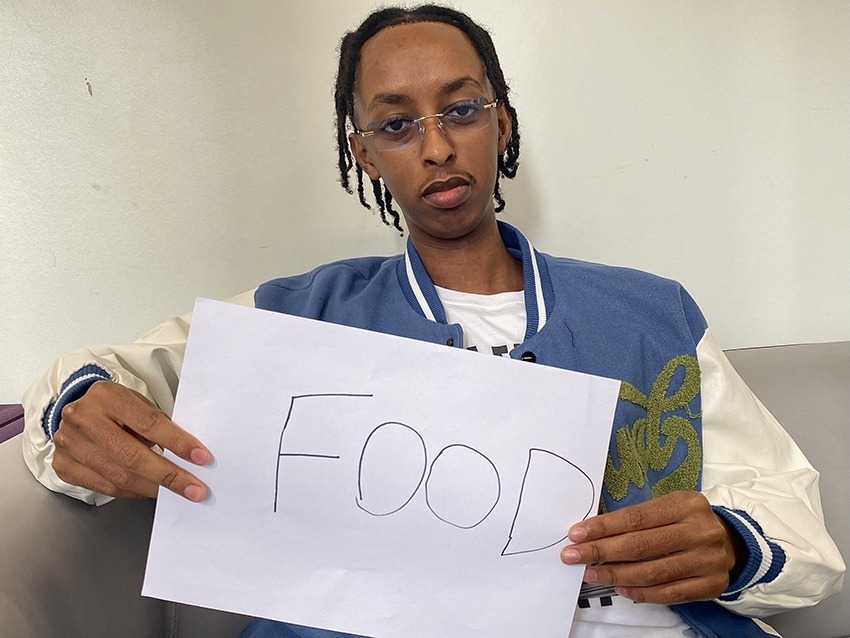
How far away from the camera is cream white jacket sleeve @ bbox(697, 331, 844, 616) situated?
792 mm

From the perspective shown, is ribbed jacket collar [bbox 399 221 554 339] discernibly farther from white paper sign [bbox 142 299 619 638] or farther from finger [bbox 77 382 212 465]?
finger [bbox 77 382 212 465]

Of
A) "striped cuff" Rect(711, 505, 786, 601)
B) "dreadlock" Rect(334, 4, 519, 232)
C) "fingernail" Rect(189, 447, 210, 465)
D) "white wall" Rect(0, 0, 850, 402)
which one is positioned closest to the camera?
"fingernail" Rect(189, 447, 210, 465)

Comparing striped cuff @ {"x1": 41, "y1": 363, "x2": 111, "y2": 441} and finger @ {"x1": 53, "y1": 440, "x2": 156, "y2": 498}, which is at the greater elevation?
striped cuff @ {"x1": 41, "y1": 363, "x2": 111, "y2": 441}

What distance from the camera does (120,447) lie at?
701 mm

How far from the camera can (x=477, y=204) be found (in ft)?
3.19

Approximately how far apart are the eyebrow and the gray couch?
0.58m

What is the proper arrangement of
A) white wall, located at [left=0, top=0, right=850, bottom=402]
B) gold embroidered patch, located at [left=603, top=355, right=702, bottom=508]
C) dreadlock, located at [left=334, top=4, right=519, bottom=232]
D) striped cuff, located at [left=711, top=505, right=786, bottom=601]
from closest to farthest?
striped cuff, located at [left=711, top=505, right=786, bottom=601]
gold embroidered patch, located at [left=603, top=355, right=702, bottom=508]
dreadlock, located at [left=334, top=4, right=519, bottom=232]
white wall, located at [left=0, top=0, right=850, bottom=402]

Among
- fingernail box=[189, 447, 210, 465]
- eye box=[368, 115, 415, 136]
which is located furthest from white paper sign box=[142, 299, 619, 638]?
eye box=[368, 115, 415, 136]

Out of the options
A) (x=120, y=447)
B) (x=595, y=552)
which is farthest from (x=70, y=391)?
(x=595, y=552)

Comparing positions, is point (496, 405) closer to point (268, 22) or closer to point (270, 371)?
point (270, 371)

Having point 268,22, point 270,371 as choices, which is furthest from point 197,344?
point 268,22

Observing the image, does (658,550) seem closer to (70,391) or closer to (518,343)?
(518,343)

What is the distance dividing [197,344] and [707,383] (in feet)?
2.03

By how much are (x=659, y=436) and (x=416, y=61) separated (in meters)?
0.54
